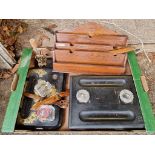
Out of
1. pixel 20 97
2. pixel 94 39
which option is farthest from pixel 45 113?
pixel 94 39

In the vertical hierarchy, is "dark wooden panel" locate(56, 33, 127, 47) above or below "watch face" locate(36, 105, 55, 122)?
above

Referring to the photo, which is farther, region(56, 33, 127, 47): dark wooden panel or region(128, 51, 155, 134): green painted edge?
region(56, 33, 127, 47): dark wooden panel

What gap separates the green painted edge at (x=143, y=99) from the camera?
1.69 metres

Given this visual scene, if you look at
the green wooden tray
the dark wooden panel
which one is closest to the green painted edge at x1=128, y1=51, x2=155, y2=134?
the green wooden tray

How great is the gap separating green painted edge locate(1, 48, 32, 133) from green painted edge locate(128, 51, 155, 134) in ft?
2.66

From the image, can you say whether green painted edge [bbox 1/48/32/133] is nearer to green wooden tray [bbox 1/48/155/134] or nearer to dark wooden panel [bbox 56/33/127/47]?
green wooden tray [bbox 1/48/155/134]

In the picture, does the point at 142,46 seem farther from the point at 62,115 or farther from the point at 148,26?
the point at 62,115

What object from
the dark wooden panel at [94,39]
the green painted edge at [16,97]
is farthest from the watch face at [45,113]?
the dark wooden panel at [94,39]

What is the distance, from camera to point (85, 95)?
1813mm

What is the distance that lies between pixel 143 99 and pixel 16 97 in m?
0.88

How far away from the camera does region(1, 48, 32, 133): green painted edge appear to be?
1.66 metres

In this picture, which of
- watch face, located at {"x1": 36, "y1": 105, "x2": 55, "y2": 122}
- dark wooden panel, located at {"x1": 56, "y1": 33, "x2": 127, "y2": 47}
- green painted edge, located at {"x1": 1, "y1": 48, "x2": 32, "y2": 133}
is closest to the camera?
green painted edge, located at {"x1": 1, "y1": 48, "x2": 32, "y2": 133}

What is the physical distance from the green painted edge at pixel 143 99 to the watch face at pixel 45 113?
61 centimetres

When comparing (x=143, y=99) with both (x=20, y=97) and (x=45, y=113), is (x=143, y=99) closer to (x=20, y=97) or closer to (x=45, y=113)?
(x=45, y=113)
